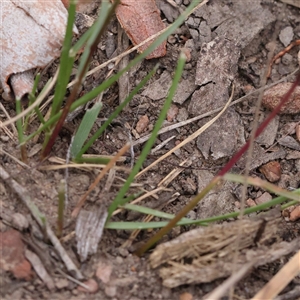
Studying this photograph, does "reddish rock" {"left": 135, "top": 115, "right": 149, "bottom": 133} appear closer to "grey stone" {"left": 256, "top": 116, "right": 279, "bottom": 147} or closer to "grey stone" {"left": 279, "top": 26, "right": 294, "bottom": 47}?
"grey stone" {"left": 256, "top": 116, "right": 279, "bottom": 147}

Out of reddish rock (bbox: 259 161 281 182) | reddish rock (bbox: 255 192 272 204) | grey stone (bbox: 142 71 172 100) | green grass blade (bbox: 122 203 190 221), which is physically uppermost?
grey stone (bbox: 142 71 172 100)

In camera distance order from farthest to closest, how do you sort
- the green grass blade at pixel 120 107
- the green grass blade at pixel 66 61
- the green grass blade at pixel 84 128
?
the green grass blade at pixel 84 128 → the green grass blade at pixel 120 107 → the green grass blade at pixel 66 61

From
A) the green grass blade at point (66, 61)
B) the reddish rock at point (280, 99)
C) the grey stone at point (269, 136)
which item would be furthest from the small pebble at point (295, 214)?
the green grass blade at point (66, 61)

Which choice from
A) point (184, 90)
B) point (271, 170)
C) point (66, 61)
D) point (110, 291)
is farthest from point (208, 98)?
point (110, 291)

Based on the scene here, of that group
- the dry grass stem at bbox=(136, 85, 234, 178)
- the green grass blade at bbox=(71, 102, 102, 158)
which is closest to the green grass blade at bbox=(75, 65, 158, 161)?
the green grass blade at bbox=(71, 102, 102, 158)

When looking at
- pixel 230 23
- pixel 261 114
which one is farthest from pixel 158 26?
pixel 261 114

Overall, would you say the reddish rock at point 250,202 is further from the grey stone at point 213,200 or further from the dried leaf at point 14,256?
the dried leaf at point 14,256
